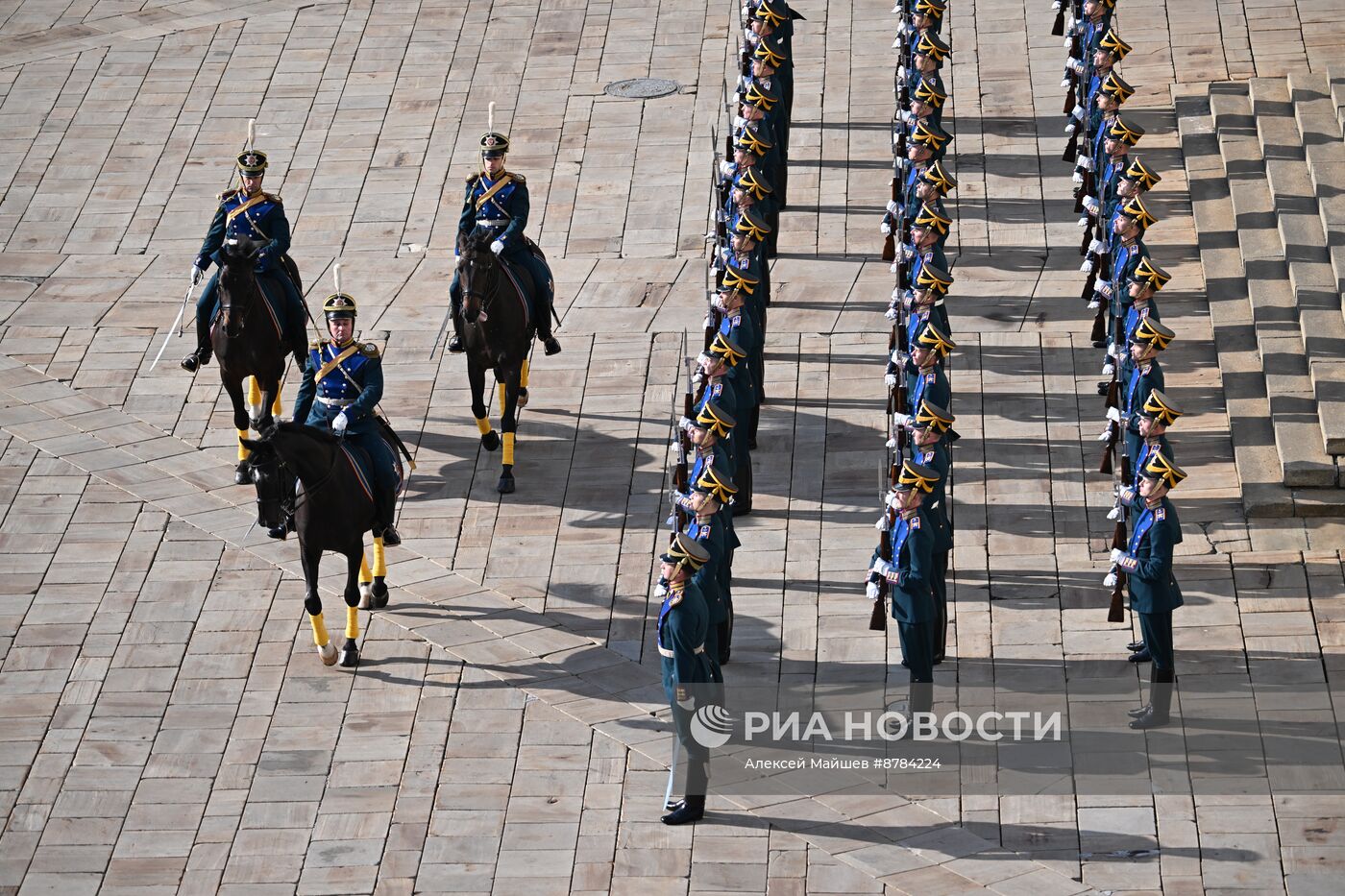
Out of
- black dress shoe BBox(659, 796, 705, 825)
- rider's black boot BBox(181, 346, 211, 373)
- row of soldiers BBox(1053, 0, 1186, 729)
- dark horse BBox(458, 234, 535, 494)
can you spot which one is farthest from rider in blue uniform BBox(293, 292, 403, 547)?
row of soldiers BBox(1053, 0, 1186, 729)

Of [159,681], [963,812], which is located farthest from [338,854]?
[963,812]

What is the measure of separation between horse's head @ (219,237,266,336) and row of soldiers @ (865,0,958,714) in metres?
6.13

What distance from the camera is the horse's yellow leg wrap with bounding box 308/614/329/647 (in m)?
19.1

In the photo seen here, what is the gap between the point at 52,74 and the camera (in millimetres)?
31797

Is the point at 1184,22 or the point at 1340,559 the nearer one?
the point at 1340,559

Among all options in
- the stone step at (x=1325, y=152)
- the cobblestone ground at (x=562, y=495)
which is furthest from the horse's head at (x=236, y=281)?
the stone step at (x=1325, y=152)

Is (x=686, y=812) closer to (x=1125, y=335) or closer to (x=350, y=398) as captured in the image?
(x=350, y=398)

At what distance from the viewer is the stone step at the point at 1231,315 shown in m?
21.2

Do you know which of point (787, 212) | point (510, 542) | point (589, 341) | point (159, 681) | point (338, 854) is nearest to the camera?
point (338, 854)

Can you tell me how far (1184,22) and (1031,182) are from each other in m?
5.37

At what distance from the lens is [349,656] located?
63.0ft

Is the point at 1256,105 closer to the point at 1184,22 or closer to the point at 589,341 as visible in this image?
the point at 1184,22

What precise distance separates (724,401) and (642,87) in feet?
37.9
